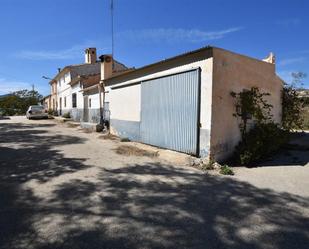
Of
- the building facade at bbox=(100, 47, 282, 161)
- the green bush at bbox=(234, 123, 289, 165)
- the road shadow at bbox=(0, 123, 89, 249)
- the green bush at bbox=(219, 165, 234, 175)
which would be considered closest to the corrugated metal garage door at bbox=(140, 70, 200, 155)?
the building facade at bbox=(100, 47, 282, 161)

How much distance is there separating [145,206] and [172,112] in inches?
203

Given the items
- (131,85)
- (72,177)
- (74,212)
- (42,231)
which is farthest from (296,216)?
(131,85)

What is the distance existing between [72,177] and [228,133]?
4.85 m

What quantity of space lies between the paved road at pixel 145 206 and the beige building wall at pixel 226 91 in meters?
1.22

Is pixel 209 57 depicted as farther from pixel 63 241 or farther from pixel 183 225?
pixel 63 241

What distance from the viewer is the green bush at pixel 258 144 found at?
8.70 metres

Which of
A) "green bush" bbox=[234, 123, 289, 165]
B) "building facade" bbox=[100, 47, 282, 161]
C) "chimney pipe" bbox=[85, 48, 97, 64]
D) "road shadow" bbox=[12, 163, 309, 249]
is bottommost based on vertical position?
"road shadow" bbox=[12, 163, 309, 249]

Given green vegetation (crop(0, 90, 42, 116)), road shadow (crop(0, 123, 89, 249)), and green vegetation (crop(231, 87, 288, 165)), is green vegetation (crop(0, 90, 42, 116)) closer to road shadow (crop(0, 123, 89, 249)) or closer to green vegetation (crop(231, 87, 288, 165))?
road shadow (crop(0, 123, 89, 249))

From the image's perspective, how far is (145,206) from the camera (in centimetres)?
509

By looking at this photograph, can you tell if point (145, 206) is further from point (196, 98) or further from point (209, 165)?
point (196, 98)

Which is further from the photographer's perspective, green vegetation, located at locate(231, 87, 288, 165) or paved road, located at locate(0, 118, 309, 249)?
green vegetation, located at locate(231, 87, 288, 165)

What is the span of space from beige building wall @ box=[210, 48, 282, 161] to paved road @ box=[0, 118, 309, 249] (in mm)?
1225

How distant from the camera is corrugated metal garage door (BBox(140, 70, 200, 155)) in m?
8.84

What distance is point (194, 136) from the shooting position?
875 cm
